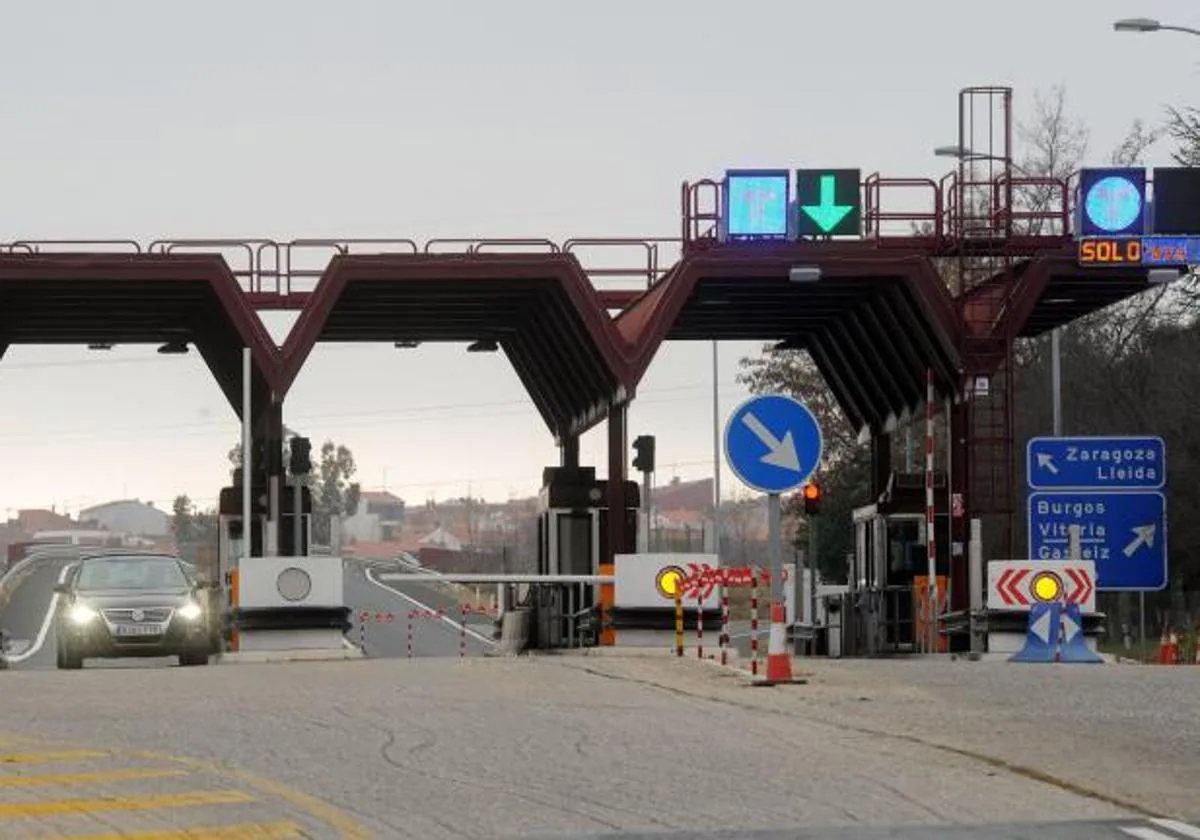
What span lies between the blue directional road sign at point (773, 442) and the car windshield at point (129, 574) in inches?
513

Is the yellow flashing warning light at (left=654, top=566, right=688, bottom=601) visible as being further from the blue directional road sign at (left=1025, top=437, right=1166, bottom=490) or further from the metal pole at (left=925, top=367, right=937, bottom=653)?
the metal pole at (left=925, top=367, right=937, bottom=653)

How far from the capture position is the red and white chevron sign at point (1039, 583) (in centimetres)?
3159

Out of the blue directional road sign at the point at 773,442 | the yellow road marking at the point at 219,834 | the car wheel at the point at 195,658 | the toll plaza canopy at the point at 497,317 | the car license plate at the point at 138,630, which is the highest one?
the toll plaza canopy at the point at 497,317

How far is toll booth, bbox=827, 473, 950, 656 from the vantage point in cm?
3966

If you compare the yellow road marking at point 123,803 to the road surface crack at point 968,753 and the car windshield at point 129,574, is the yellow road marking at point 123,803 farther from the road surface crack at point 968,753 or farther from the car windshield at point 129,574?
the car windshield at point 129,574

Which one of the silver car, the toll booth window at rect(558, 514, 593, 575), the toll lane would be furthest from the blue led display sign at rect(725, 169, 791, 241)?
the toll lane

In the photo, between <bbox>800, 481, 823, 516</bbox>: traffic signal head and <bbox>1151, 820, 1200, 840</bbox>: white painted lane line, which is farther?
<bbox>800, 481, 823, 516</bbox>: traffic signal head

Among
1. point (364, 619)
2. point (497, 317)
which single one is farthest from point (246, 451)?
point (364, 619)

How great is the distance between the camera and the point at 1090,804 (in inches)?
521

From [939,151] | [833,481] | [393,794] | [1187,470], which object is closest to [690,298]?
[939,151]

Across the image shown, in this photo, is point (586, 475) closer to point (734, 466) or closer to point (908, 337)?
point (908, 337)

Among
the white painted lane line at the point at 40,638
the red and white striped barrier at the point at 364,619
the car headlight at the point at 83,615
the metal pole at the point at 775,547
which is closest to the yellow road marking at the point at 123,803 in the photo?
the metal pole at the point at 775,547

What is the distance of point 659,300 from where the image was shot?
37.5 m

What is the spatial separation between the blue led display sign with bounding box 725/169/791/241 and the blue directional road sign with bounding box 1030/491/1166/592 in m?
6.65
